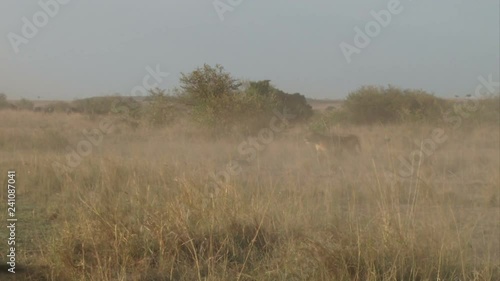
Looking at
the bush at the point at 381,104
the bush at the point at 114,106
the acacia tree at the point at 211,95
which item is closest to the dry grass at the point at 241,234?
the acacia tree at the point at 211,95

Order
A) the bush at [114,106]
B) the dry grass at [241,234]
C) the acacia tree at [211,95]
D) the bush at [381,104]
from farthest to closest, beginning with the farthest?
1. the bush at [381,104]
2. the bush at [114,106]
3. the acacia tree at [211,95]
4. the dry grass at [241,234]

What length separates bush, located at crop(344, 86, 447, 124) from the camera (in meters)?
26.6

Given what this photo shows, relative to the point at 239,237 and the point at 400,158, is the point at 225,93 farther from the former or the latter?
the point at 239,237

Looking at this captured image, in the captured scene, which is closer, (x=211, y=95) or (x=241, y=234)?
(x=241, y=234)

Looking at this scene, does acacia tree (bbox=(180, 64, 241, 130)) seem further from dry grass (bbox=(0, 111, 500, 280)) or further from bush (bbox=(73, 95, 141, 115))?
dry grass (bbox=(0, 111, 500, 280))

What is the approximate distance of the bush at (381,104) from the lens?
26.6 meters

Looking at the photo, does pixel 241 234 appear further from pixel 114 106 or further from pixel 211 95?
pixel 114 106

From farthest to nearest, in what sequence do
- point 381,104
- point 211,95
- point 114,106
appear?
point 381,104
point 114,106
point 211,95

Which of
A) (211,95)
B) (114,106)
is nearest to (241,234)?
(211,95)

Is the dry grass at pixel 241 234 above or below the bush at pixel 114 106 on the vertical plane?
below

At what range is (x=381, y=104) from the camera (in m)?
27.1

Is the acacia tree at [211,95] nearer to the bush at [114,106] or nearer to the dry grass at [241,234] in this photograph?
the bush at [114,106]

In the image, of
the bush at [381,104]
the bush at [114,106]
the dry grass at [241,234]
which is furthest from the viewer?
the bush at [381,104]

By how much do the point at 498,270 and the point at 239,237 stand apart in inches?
83.0
